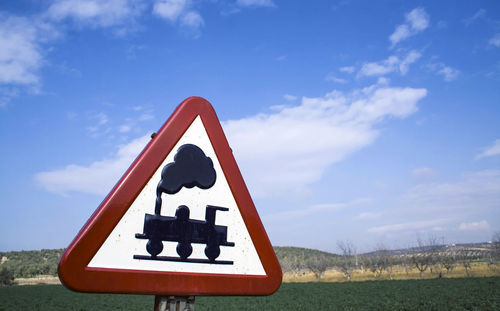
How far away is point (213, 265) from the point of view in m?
1.31

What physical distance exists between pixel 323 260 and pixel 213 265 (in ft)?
315

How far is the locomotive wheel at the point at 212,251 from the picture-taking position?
130 centimetres

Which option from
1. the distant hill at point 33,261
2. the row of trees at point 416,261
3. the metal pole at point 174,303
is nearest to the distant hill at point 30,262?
the distant hill at point 33,261

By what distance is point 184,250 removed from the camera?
48.9 inches

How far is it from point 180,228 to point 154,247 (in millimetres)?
109

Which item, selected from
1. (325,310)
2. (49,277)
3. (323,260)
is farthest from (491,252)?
(49,277)

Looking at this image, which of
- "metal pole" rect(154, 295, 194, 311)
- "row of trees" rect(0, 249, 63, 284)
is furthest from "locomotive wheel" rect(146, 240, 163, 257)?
"row of trees" rect(0, 249, 63, 284)

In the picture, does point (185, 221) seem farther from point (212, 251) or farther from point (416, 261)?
point (416, 261)

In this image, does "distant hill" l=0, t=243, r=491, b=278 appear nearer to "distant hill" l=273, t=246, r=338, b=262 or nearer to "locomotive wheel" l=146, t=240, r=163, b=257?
"distant hill" l=273, t=246, r=338, b=262

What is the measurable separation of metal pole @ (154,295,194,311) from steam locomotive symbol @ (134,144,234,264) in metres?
0.14

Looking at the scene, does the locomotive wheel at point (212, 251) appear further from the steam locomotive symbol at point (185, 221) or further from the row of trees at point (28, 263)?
the row of trees at point (28, 263)

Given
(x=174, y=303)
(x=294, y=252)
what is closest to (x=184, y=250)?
(x=174, y=303)

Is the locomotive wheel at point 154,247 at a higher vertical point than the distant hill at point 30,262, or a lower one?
higher

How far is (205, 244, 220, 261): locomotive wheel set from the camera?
1.30 m
